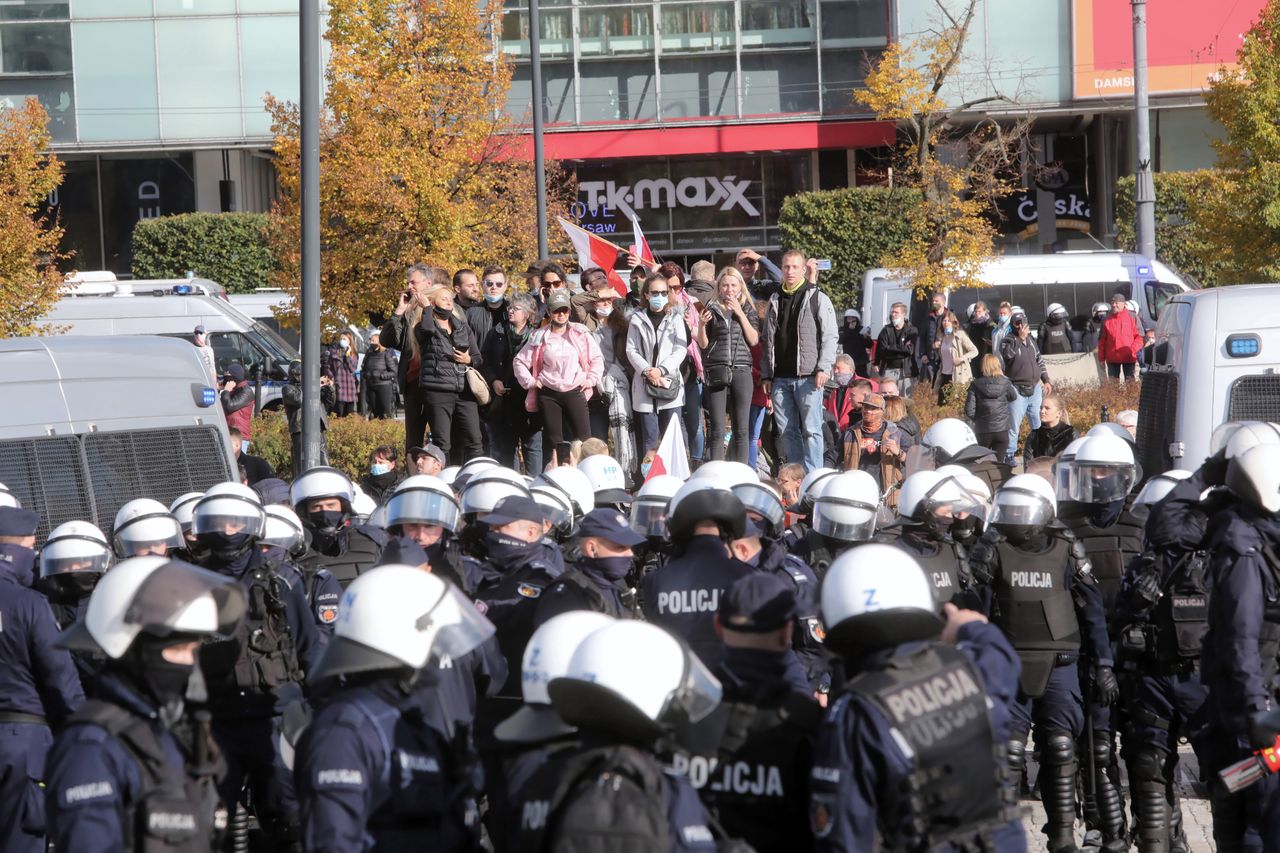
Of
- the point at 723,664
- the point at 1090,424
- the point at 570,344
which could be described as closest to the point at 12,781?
the point at 723,664

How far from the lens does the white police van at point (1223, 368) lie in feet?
34.4

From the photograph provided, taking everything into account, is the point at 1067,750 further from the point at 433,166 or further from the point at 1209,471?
the point at 433,166

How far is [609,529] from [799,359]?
751 cm

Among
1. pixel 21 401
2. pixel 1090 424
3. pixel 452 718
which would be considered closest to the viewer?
pixel 452 718

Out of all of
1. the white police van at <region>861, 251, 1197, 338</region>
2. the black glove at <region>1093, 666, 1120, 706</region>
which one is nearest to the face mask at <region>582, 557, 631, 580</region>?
the black glove at <region>1093, 666, 1120, 706</region>

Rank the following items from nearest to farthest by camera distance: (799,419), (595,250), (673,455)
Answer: (673,455)
(799,419)
(595,250)

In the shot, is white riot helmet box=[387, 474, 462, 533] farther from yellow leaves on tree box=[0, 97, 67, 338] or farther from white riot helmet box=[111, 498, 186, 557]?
yellow leaves on tree box=[0, 97, 67, 338]

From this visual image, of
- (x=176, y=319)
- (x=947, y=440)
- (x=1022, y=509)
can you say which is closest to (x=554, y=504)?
(x=1022, y=509)

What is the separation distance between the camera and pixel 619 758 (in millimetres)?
4152

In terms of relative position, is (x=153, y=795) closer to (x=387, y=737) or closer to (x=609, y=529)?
(x=387, y=737)

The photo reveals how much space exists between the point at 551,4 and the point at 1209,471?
3490 cm

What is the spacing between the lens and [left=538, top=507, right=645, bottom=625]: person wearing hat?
636 centimetres

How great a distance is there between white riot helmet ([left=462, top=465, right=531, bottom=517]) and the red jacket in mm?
16558

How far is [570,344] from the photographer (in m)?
13.5
